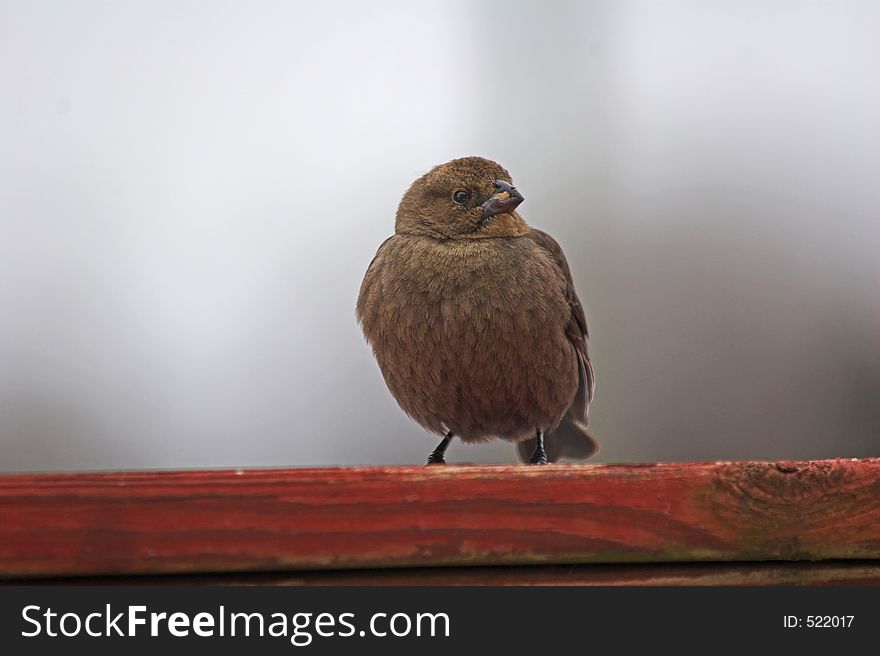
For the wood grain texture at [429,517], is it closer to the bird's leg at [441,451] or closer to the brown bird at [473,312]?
the brown bird at [473,312]

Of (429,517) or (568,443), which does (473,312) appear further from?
(429,517)

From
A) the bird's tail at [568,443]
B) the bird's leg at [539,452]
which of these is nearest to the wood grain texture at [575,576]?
the bird's leg at [539,452]

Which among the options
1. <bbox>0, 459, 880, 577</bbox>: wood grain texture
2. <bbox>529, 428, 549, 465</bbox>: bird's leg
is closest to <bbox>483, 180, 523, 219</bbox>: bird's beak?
<bbox>529, 428, 549, 465</bbox>: bird's leg

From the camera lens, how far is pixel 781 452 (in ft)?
15.4

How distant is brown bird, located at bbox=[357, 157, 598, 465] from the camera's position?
11.0 feet

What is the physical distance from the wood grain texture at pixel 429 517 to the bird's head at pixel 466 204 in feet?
5.56

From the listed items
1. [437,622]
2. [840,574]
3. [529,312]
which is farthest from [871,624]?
[529,312]

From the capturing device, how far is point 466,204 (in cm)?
367

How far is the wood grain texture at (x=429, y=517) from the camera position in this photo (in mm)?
1933

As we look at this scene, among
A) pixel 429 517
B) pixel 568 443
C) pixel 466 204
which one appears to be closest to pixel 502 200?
pixel 466 204

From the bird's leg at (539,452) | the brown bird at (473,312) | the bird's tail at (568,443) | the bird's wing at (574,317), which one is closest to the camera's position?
the brown bird at (473,312)

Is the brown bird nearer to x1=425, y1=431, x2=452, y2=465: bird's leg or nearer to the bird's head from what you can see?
the bird's head

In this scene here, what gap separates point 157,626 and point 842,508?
111 centimetres

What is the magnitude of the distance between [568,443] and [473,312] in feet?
3.65
